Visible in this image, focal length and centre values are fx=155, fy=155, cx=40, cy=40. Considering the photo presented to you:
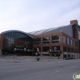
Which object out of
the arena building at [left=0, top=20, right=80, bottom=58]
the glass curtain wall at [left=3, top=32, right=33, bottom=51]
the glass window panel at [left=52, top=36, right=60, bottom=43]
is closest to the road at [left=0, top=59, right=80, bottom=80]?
the arena building at [left=0, top=20, right=80, bottom=58]

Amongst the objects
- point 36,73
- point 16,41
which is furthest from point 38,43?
point 36,73

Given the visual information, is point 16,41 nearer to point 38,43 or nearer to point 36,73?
point 38,43

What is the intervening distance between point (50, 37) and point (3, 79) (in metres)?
81.6

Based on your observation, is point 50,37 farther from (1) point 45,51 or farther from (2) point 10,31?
(2) point 10,31

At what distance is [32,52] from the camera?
9844cm

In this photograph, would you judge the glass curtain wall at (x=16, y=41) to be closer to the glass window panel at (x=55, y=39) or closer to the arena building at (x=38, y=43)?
the arena building at (x=38, y=43)

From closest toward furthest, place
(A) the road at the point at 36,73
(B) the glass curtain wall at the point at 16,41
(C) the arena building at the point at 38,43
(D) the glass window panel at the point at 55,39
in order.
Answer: (A) the road at the point at 36,73 → (B) the glass curtain wall at the point at 16,41 → (C) the arena building at the point at 38,43 → (D) the glass window panel at the point at 55,39

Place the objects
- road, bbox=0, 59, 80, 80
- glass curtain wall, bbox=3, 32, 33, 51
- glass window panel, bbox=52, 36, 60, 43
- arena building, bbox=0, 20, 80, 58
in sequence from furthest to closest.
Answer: glass window panel, bbox=52, 36, 60, 43 → arena building, bbox=0, 20, 80, 58 → glass curtain wall, bbox=3, 32, 33, 51 → road, bbox=0, 59, 80, 80

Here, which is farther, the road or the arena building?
the arena building

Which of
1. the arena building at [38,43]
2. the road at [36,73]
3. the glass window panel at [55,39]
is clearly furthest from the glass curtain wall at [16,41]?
the road at [36,73]

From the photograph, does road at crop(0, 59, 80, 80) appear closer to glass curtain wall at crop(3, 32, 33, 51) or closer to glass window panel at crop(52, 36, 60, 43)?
glass curtain wall at crop(3, 32, 33, 51)

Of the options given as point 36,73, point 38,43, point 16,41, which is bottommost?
point 36,73

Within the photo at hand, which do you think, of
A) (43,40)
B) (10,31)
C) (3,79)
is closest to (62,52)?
(43,40)

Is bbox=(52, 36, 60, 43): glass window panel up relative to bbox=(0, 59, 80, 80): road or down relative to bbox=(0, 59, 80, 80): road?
up
